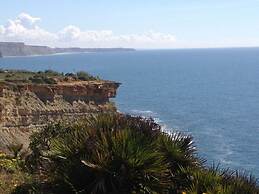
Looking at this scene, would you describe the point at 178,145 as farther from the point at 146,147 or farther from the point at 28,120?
the point at 28,120

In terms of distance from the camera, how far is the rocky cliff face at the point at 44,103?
37469 millimetres

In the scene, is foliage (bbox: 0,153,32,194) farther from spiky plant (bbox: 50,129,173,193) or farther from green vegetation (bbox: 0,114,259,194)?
spiky plant (bbox: 50,129,173,193)

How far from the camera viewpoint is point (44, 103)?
136 ft

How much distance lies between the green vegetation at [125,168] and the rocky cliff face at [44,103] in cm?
2636

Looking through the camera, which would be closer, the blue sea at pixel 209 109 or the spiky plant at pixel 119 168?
the spiky plant at pixel 119 168

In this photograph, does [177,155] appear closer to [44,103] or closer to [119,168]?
[119,168]

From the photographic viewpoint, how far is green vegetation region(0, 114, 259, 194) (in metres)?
7.96

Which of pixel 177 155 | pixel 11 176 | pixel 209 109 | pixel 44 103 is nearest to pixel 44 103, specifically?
pixel 44 103

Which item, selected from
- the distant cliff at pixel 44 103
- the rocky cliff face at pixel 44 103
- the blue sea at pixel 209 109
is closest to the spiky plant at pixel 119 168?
the rocky cliff face at pixel 44 103

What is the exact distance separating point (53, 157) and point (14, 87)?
32.6 m

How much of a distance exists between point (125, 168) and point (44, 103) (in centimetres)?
3415

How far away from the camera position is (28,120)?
3897 cm

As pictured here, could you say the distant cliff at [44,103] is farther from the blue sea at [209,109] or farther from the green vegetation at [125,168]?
the green vegetation at [125,168]

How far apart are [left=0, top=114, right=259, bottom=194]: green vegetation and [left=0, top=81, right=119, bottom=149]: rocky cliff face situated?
2636 cm
